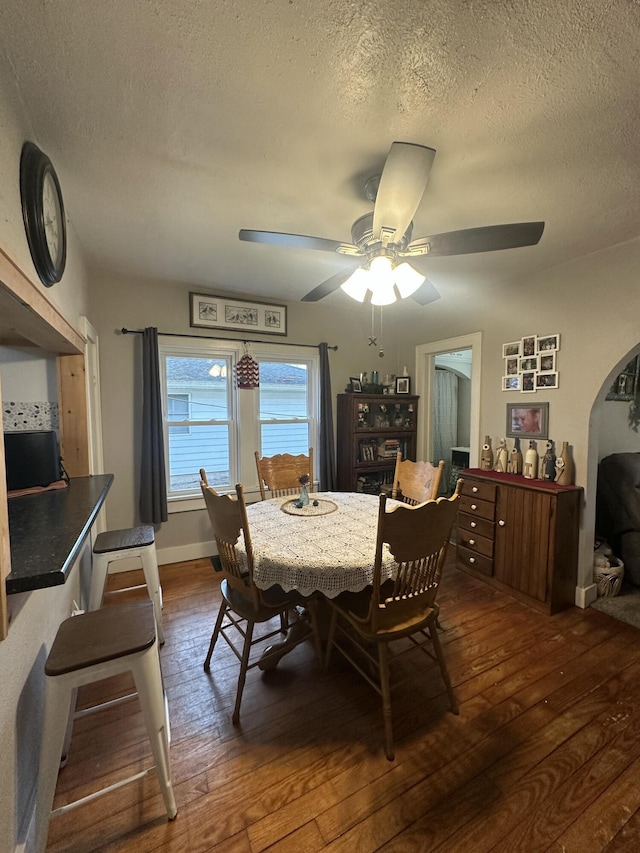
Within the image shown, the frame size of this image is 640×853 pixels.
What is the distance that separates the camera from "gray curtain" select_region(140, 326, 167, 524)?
117 inches

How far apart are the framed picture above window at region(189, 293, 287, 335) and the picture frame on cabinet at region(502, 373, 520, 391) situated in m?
2.12

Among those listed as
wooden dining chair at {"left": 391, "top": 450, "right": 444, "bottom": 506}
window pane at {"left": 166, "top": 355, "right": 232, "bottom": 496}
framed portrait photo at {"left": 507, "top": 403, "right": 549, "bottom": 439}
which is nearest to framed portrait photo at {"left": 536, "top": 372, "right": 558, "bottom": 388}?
framed portrait photo at {"left": 507, "top": 403, "right": 549, "bottom": 439}

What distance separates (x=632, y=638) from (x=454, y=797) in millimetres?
1663

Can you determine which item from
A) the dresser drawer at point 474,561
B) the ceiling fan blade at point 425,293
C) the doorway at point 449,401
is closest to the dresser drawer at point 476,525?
the dresser drawer at point 474,561

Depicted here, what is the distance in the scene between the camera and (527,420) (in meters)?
2.82

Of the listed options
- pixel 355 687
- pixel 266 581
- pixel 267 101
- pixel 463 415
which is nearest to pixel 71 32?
pixel 267 101

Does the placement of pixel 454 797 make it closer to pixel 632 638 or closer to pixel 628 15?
pixel 632 638

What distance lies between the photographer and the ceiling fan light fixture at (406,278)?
1.71 metres

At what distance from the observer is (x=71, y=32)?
99 cm

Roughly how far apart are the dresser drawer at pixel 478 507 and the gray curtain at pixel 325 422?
1361 mm

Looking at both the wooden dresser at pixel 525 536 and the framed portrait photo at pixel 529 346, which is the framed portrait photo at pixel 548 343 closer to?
the framed portrait photo at pixel 529 346

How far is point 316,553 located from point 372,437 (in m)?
2.40

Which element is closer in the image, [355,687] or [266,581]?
[266,581]

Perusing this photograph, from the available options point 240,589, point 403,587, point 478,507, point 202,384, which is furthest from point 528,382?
A: point 202,384
